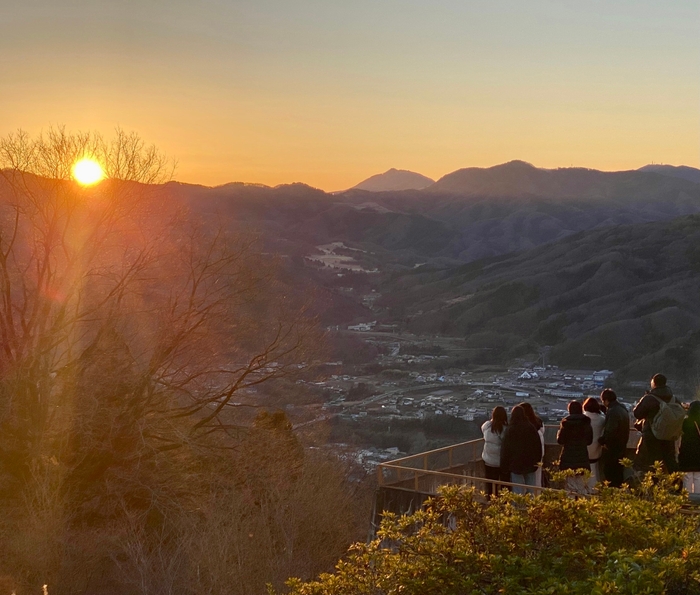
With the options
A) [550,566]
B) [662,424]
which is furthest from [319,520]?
[550,566]

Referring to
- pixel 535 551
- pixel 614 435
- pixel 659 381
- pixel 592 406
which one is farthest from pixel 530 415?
pixel 535 551

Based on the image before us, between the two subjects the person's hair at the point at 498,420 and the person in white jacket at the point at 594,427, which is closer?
the person's hair at the point at 498,420

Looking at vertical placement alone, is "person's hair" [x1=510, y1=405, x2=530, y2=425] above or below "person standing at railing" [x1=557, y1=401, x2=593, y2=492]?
above

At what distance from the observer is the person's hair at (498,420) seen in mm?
9852

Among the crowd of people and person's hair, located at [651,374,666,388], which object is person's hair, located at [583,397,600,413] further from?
person's hair, located at [651,374,666,388]

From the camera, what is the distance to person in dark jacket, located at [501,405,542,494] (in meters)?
9.70

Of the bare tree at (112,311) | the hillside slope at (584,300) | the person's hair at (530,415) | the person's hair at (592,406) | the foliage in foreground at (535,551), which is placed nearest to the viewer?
the foliage in foreground at (535,551)

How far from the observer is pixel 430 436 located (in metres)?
60.1

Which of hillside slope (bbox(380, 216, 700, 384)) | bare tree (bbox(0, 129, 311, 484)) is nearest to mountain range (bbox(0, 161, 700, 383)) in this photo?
hillside slope (bbox(380, 216, 700, 384))

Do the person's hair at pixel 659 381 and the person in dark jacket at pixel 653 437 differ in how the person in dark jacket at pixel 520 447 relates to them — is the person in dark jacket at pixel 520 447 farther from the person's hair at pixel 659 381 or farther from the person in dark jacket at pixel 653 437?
the person's hair at pixel 659 381

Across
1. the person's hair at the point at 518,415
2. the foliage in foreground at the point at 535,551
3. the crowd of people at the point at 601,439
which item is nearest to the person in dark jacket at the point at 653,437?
the crowd of people at the point at 601,439

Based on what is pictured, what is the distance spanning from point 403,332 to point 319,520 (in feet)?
299

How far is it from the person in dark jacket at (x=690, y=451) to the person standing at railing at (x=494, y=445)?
208cm

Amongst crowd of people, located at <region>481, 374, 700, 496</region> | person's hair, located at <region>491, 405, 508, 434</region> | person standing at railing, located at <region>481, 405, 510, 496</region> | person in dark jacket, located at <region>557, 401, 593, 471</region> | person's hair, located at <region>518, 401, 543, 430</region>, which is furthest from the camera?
person standing at railing, located at <region>481, 405, 510, 496</region>
